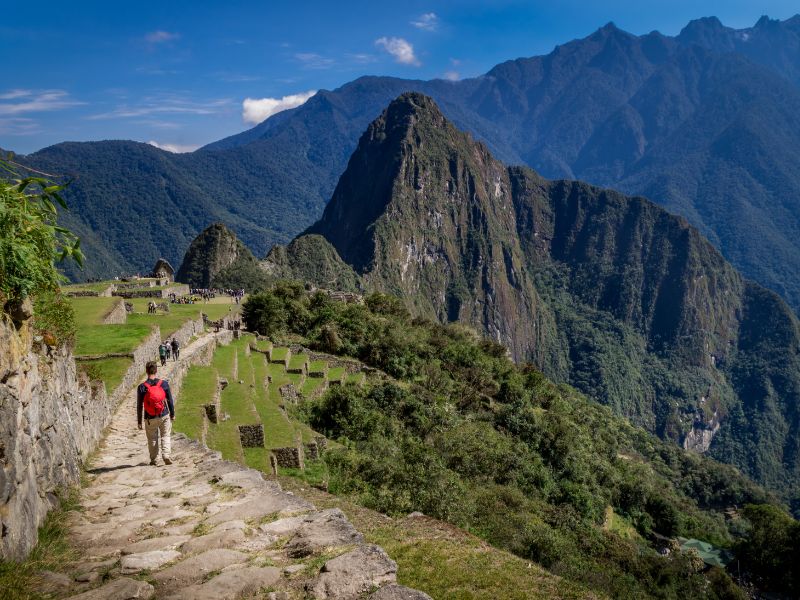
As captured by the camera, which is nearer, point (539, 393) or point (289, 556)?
point (289, 556)

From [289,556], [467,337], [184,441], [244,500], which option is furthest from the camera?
[467,337]

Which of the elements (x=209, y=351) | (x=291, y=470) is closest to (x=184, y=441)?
(x=291, y=470)

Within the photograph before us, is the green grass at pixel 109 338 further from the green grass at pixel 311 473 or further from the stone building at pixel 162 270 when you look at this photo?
the stone building at pixel 162 270

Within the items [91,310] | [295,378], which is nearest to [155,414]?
[91,310]

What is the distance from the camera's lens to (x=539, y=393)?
148 ft

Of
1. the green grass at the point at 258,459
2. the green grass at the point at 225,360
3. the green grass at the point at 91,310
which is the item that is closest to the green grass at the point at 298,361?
the green grass at the point at 225,360

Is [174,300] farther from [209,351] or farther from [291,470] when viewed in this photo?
[291,470]

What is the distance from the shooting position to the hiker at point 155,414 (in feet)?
29.1

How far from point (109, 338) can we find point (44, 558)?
14806 millimetres

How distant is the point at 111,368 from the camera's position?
1484 cm

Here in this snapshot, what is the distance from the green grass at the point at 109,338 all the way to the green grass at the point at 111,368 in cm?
87

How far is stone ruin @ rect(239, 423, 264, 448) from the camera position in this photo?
48.8 ft

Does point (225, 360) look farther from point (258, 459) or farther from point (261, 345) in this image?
point (258, 459)

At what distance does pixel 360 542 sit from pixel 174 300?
4438cm
